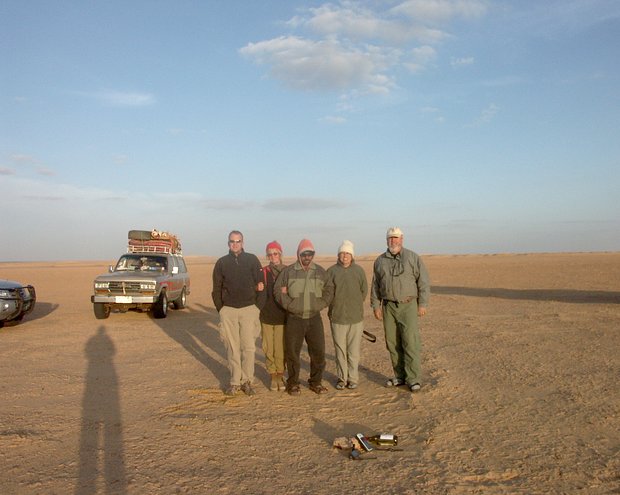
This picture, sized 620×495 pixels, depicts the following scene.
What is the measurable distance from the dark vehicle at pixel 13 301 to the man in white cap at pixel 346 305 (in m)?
8.92

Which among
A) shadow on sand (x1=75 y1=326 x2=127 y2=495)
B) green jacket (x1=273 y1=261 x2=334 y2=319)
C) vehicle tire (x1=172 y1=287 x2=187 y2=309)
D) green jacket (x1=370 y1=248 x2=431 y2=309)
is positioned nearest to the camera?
shadow on sand (x1=75 y1=326 x2=127 y2=495)

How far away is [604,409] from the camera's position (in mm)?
6375

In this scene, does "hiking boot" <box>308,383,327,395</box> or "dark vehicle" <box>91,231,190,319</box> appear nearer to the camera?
"hiking boot" <box>308,383,327,395</box>

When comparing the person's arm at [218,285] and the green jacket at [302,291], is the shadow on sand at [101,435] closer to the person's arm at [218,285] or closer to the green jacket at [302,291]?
the person's arm at [218,285]

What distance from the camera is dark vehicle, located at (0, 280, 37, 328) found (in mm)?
12957

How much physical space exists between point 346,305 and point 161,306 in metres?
9.49

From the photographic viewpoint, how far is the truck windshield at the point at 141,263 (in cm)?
1634

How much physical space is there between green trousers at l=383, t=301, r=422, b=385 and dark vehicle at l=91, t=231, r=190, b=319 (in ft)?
29.6

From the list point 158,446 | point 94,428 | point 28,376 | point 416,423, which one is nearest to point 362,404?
point 416,423

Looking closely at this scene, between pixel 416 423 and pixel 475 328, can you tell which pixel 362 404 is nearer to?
pixel 416 423

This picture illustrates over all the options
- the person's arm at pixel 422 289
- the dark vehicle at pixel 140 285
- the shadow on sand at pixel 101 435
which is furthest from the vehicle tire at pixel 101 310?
the person's arm at pixel 422 289

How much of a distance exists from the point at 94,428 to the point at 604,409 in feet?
17.9

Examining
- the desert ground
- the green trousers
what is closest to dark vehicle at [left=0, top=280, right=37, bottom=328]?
the desert ground

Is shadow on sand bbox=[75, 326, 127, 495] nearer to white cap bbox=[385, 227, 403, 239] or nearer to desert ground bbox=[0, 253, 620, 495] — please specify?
desert ground bbox=[0, 253, 620, 495]
